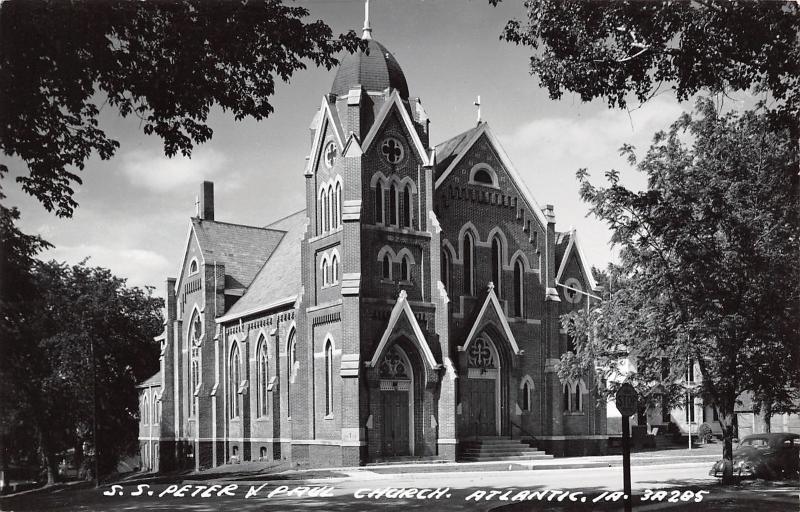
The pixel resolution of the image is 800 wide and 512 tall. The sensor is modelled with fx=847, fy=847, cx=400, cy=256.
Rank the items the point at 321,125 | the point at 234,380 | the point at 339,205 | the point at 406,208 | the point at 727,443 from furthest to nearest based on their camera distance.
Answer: the point at 234,380 → the point at 321,125 → the point at 406,208 → the point at 339,205 → the point at 727,443

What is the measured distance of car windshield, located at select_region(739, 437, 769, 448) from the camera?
1005 inches

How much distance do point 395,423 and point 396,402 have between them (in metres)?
A: 0.84

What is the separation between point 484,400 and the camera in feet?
123

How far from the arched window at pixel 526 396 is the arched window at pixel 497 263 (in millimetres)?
4331

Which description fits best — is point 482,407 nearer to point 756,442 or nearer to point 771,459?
point 756,442

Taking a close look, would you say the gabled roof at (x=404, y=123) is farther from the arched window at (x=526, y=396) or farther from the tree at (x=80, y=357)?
the tree at (x=80, y=357)

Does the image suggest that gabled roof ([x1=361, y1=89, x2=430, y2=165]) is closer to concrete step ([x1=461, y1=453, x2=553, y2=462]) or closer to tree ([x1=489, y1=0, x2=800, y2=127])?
concrete step ([x1=461, y1=453, x2=553, y2=462])

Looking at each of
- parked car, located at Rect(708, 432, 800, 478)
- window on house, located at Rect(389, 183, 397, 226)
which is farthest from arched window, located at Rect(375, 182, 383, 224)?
parked car, located at Rect(708, 432, 800, 478)

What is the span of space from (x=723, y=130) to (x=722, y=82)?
224 inches

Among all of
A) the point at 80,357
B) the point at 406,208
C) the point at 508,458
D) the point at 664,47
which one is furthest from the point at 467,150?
the point at 664,47

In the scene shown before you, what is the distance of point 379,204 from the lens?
3528cm

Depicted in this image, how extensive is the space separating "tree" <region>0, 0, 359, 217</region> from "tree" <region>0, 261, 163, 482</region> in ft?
23.0

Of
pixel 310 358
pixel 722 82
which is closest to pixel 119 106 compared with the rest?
pixel 722 82

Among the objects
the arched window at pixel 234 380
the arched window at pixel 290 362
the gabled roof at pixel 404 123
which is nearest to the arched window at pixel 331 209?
the gabled roof at pixel 404 123
